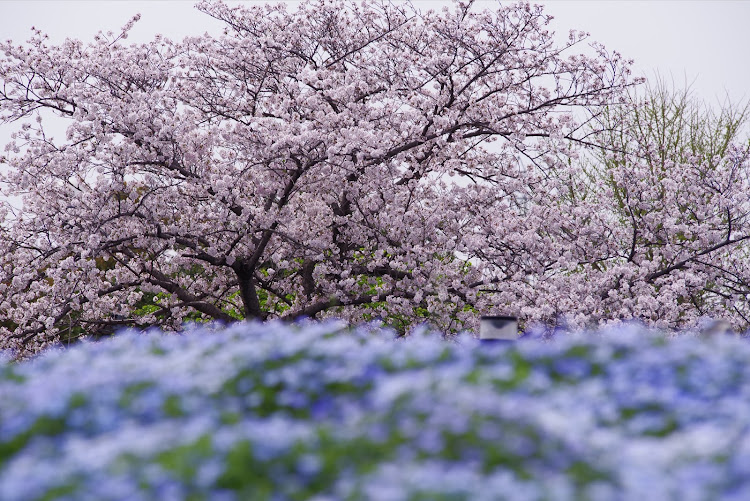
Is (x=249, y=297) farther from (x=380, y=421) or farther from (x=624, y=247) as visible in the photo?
Result: (x=380, y=421)

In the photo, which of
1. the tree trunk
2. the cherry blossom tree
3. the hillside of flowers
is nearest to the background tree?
the cherry blossom tree

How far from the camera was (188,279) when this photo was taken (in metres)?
13.2

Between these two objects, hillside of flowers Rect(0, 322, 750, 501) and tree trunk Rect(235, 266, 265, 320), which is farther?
tree trunk Rect(235, 266, 265, 320)

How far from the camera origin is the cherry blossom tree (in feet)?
35.4

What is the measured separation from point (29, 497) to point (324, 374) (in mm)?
1558

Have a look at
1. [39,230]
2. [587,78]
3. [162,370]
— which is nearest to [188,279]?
[39,230]

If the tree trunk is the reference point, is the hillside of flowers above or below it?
below

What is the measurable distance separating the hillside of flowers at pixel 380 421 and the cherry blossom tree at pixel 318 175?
5888mm

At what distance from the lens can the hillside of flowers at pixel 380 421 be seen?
9.76 feet

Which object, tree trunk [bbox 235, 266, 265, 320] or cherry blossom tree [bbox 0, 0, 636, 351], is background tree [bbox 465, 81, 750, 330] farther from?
tree trunk [bbox 235, 266, 265, 320]

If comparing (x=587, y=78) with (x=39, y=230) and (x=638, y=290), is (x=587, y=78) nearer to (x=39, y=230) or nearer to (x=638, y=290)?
(x=638, y=290)

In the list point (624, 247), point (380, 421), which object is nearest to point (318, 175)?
point (624, 247)

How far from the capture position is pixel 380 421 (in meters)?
3.44

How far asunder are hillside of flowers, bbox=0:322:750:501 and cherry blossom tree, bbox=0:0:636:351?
589 cm
